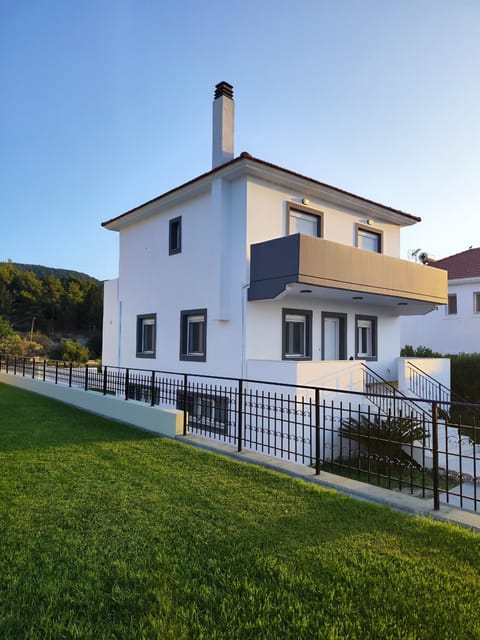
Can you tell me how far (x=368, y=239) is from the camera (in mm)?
13812

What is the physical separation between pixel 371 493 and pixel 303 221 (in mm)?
8987

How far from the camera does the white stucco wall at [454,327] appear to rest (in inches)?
784

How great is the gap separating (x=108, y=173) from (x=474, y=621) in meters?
15.5

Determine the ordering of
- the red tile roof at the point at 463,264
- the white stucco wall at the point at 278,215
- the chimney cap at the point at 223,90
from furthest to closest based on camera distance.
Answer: the red tile roof at the point at 463,264 < the chimney cap at the point at 223,90 < the white stucco wall at the point at 278,215

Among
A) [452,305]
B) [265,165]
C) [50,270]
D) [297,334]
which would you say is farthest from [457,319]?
[50,270]

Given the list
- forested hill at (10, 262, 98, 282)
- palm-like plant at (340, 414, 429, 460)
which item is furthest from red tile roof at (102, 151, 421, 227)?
forested hill at (10, 262, 98, 282)

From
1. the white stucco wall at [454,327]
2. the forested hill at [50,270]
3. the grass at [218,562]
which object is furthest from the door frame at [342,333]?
the forested hill at [50,270]

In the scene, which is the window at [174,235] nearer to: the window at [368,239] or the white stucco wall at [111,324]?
the white stucco wall at [111,324]

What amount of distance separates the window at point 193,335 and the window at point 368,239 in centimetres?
581

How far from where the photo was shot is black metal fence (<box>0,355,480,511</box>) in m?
6.94

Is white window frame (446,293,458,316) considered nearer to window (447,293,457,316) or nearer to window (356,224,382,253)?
window (447,293,457,316)

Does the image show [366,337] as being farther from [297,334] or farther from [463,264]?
[463,264]

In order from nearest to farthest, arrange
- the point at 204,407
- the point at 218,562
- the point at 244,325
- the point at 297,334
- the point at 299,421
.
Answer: the point at 218,562 < the point at 204,407 < the point at 299,421 < the point at 244,325 < the point at 297,334

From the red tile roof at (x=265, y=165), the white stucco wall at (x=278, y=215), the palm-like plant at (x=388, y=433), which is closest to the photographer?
the palm-like plant at (x=388, y=433)
